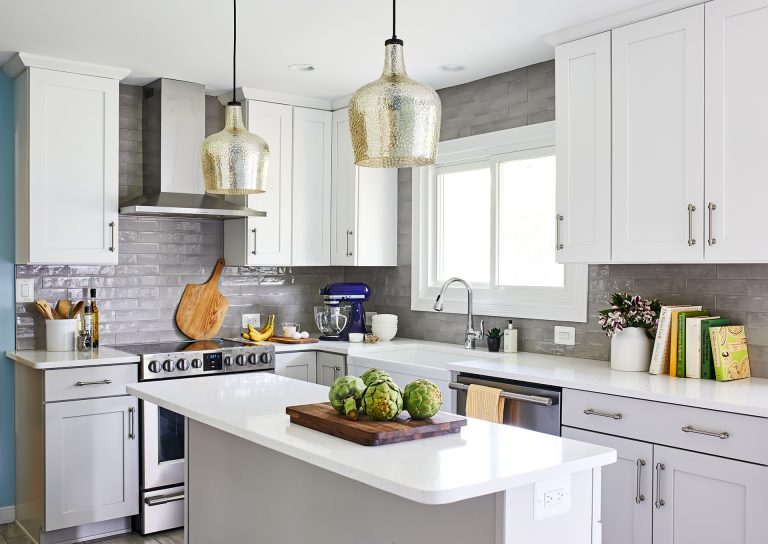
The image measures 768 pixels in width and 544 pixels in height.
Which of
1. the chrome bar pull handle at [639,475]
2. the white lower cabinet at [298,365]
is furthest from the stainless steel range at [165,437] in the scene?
the chrome bar pull handle at [639,475]

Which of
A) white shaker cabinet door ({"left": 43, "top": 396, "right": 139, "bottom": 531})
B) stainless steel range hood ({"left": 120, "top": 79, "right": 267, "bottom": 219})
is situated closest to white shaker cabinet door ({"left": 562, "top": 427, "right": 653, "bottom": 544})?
white shaker cabinet door ({"left": 43, "top": 396, "right": 139, "bottom": 531})

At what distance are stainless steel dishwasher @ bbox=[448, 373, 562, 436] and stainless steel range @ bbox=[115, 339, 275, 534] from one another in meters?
1.56

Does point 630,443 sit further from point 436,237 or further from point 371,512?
point 436,237

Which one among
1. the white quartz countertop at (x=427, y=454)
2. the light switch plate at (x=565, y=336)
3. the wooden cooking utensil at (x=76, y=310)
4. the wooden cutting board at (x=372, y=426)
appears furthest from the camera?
the wooden cooking utensil at (x=76, y=310)

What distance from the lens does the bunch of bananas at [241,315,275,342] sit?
4.74 metres

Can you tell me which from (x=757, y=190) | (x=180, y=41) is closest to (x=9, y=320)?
(x=180, y=41)

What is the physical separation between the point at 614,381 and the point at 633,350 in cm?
34

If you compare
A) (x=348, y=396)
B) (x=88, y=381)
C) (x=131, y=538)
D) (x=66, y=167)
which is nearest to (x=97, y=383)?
(x=88, y=381)

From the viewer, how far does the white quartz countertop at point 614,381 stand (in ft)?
8.74

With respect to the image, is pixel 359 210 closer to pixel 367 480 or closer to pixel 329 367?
pixel 329 367

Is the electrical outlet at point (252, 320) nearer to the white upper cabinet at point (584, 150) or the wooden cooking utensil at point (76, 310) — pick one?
the wooden cooking utensil at point (76, 310)

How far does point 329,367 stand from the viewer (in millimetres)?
4566

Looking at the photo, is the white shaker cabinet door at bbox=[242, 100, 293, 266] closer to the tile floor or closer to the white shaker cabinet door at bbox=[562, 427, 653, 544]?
the tile floor

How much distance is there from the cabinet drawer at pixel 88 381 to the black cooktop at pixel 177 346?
16 centimetres
